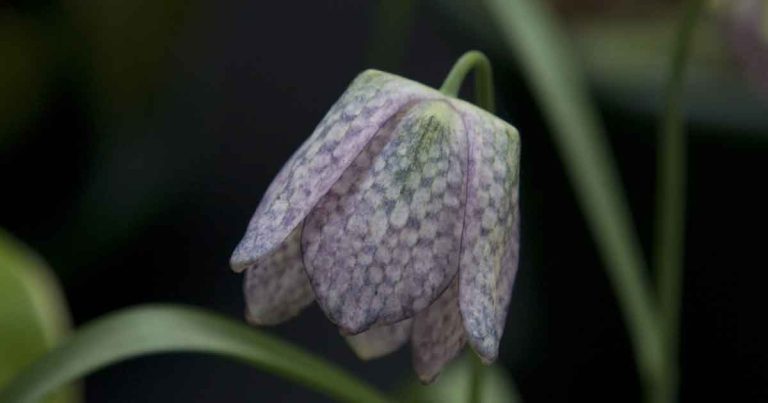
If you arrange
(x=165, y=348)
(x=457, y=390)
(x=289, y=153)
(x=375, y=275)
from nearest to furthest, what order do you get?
(x=375, y=275) → (x=165, y=348) → (x=457, y=390) → (x=289, y=153)

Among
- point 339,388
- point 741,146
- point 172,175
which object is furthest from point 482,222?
point 172,175

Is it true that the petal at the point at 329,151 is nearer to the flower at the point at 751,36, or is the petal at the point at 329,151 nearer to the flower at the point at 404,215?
the flower at the point at 404,215

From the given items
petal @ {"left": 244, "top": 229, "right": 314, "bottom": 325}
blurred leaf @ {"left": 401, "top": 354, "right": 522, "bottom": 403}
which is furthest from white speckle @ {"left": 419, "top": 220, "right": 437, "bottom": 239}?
blurred leaf @ {"left": 401, "top": 354, "right": 522, "bottom": 403}

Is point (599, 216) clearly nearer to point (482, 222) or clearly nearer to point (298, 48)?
point (482, 222)

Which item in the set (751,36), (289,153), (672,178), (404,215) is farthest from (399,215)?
(289,153)

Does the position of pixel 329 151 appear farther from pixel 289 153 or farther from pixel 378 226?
pixel 289 153
